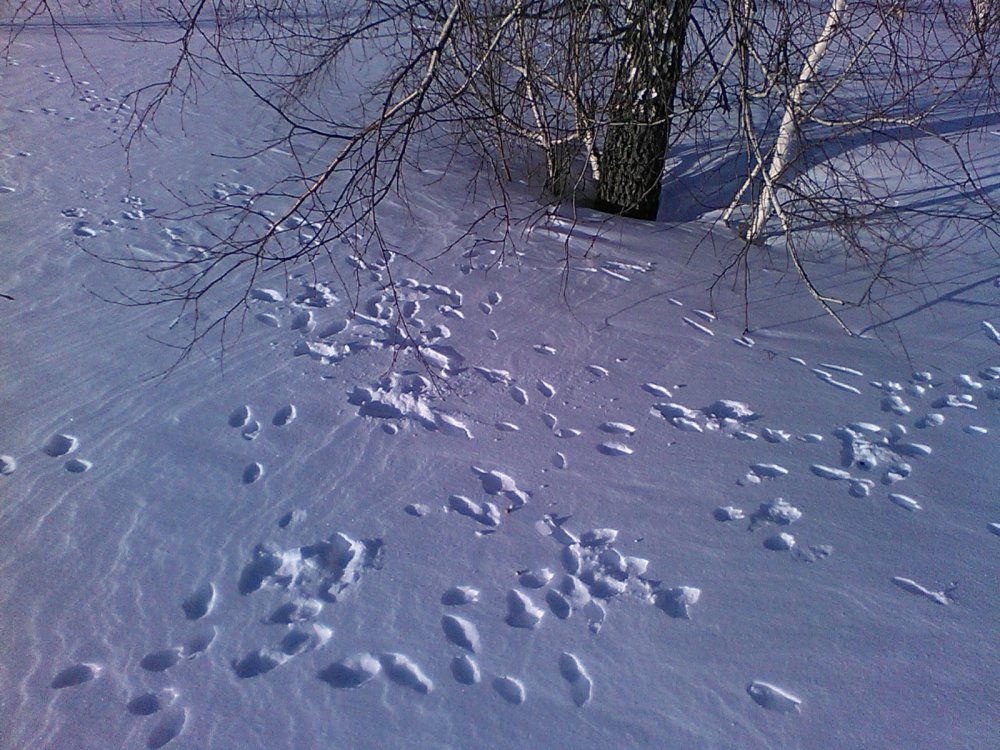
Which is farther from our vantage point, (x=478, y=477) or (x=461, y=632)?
(x=478, y=477)

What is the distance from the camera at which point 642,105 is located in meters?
5.05

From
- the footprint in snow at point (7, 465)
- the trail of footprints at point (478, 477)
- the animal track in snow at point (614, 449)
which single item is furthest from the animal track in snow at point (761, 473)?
the footprint in snow at point (7, 465)

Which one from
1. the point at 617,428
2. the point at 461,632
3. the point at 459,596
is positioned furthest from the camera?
the point at 617,428

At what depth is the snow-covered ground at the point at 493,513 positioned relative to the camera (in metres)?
2.41

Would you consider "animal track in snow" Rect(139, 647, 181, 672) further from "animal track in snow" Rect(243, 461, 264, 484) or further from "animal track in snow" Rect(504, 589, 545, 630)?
"animal track in snow" Rect(504, 589, 545, 630)

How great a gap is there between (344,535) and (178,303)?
2.02 metres

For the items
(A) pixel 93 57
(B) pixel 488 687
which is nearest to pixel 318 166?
(A) pixel 93 57

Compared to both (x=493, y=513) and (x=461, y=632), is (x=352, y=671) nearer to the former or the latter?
(x=461, y=632)

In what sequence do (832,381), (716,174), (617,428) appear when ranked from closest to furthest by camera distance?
(617,428)
(832,381)
(716,174)

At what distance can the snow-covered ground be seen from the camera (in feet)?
7.91

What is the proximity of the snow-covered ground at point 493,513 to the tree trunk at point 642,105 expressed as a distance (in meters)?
0.98

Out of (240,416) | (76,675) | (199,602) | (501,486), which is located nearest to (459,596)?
(501,486)

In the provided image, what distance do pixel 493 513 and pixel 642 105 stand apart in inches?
118

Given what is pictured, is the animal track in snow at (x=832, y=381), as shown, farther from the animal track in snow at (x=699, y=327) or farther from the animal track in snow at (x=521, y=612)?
the animal track in snow at (x=521, y=612)
